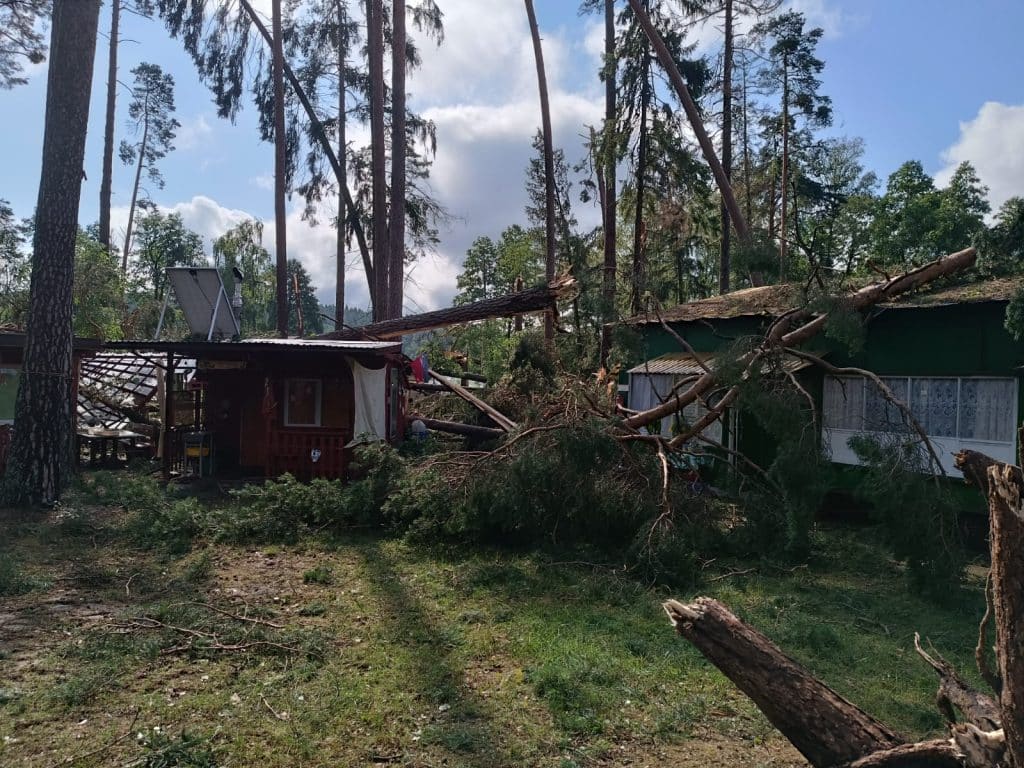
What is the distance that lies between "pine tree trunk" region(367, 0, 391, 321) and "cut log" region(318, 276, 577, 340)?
3.36 m

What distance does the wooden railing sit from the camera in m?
12.4

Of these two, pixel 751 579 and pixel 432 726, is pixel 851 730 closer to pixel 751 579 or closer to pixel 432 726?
pixel 432 726

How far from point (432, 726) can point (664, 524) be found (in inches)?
152

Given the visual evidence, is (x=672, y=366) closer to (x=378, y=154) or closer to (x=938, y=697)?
(x=378, y=154)

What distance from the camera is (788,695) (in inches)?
106

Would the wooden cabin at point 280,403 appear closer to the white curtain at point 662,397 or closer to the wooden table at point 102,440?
the wooden table at point 102,440

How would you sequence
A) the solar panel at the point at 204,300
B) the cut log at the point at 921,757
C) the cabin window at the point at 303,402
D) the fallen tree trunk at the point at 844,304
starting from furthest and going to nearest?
the solar panel at the point at 204,300 → the cabin window at the point at 303,402 → the fallen tree trunk at the point at 844,304 → the cut log at the point at 921,757

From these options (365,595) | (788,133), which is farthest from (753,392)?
(788,133)

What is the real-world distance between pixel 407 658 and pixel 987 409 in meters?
8.50

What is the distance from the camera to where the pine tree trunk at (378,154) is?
52.7 ft

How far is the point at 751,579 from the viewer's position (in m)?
7.29

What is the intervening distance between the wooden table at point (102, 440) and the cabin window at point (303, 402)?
4329 mm

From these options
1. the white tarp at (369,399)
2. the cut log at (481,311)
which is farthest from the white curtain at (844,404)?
the white tarp at (369,399)

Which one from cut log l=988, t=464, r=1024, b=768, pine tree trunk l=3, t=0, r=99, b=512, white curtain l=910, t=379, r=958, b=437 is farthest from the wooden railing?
cut log l=988, t=464, r=1024, b=768
